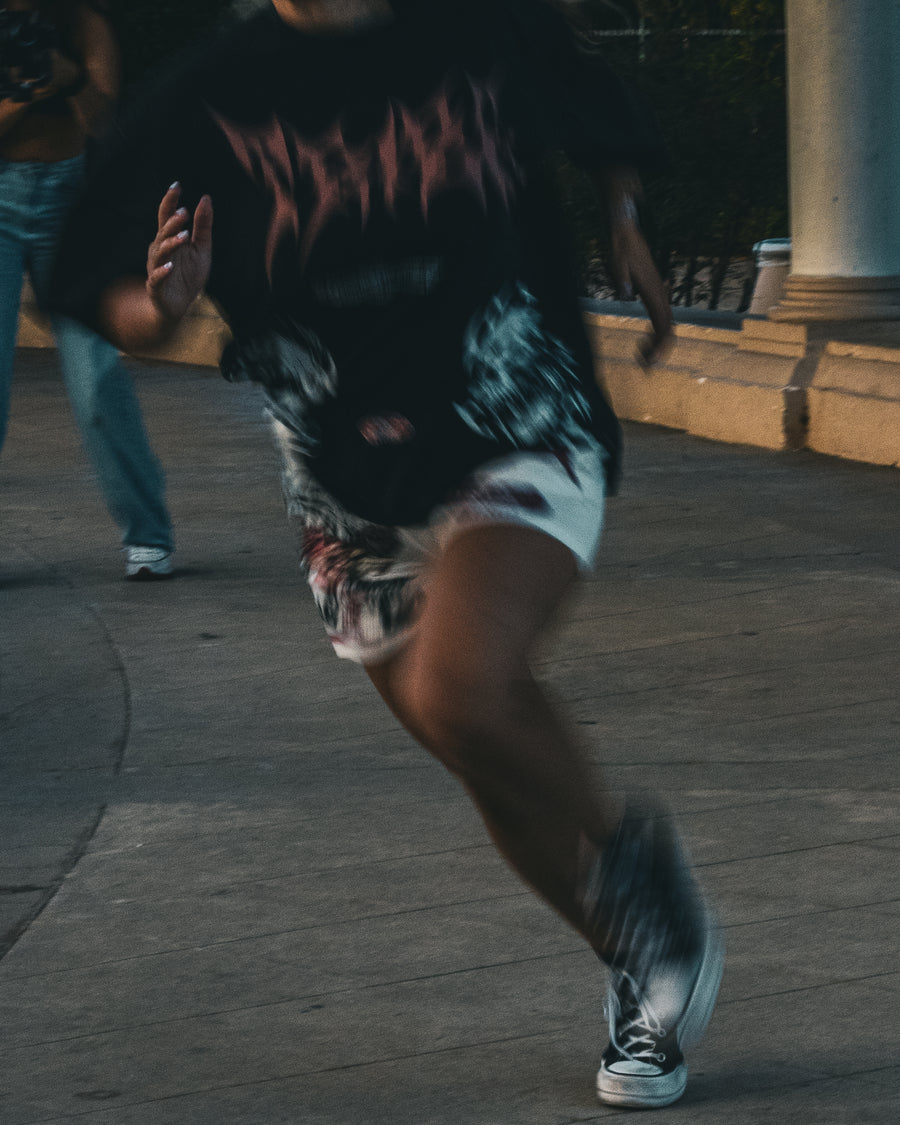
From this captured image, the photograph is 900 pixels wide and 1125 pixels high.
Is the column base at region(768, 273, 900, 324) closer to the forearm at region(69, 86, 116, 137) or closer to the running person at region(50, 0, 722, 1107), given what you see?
the forearm at region(69, 86, 116, 137)

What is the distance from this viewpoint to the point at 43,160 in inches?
218

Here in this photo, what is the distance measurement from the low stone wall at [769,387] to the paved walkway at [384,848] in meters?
1.12

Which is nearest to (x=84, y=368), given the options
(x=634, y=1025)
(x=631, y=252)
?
(x=631, y=252)

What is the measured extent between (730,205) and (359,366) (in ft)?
36.4

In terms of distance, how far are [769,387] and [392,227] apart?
5620mm

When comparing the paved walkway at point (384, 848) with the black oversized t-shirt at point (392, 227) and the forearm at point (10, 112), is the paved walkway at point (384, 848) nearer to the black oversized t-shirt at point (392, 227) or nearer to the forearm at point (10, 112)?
the black oversized t-shirt at point (392, 227)

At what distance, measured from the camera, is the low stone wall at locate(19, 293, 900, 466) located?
7332 mm

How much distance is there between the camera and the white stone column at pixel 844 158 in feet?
25.0

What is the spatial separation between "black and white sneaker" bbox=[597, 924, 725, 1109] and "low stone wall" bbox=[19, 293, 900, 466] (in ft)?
15.0

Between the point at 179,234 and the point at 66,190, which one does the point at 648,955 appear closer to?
the point at 179,234

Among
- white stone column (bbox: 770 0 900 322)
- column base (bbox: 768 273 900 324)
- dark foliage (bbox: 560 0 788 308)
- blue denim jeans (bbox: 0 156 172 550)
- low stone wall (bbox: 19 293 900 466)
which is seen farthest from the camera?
dark foliage (bbox: 560 0 788 308)

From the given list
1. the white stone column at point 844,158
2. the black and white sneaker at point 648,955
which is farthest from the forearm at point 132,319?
the white stone column at point 844,158

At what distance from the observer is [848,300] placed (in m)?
7.89

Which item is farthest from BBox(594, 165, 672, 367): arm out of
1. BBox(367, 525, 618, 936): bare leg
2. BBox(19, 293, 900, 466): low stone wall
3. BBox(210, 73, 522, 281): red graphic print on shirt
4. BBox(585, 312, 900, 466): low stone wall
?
BBox(585, 312, 900, 466): low stone wall
